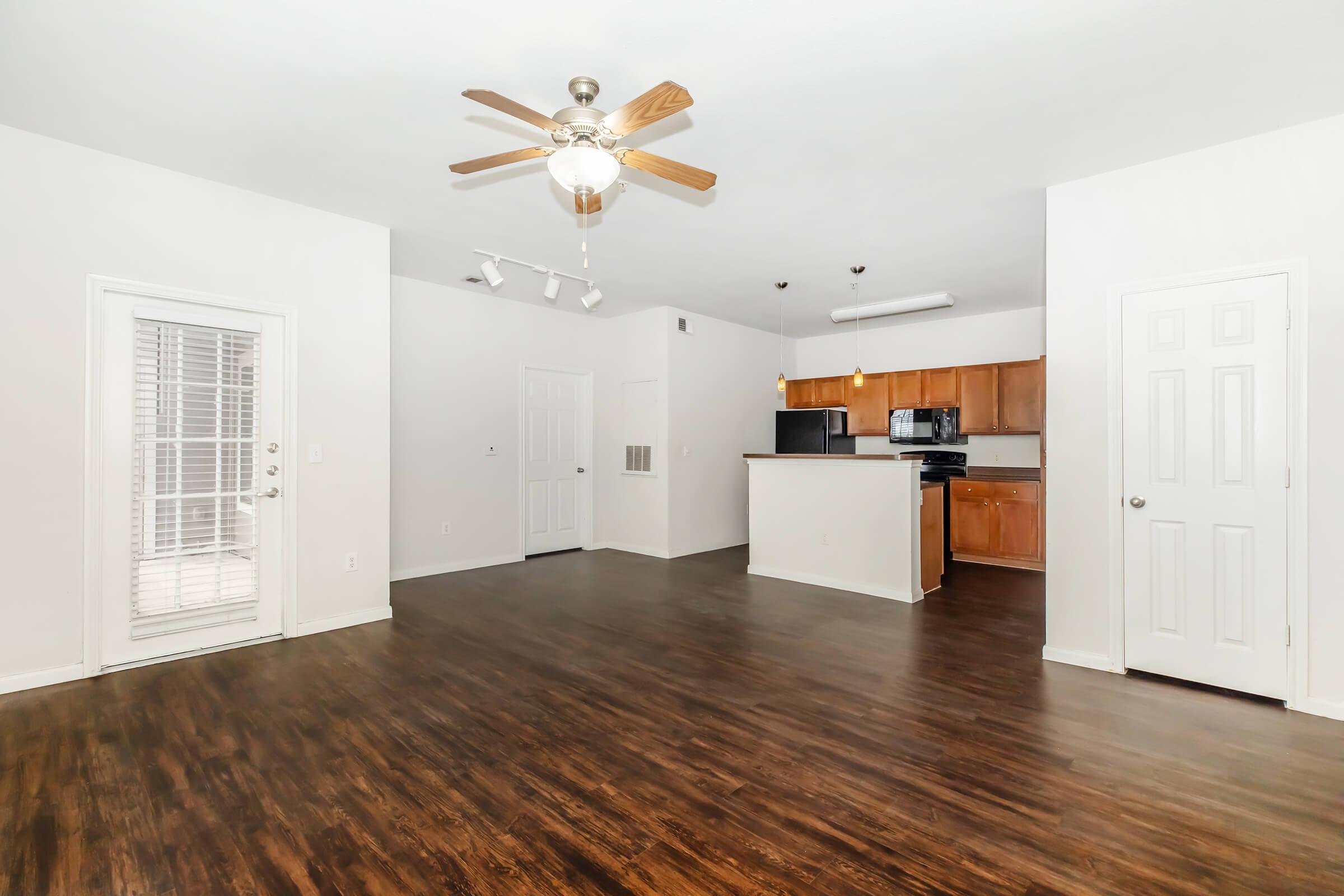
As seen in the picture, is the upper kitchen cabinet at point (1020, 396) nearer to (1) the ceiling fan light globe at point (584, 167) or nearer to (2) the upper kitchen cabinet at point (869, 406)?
(2) the upper kitchen cabinet at point (869, 406)

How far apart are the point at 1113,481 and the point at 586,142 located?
128 inches

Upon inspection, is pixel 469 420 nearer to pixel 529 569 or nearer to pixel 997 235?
pixel 529 569

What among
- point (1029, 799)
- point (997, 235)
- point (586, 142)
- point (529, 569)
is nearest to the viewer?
point (1029, 799)

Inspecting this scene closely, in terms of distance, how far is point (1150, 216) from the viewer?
323 centimetres

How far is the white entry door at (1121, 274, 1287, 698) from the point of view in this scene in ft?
9.62

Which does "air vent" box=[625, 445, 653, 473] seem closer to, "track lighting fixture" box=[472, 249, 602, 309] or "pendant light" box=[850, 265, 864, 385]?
"track lighting fixture" box=[472, 249, 602, 309]

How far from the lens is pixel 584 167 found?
2.36 m

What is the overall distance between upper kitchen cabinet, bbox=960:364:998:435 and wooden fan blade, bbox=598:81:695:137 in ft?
18.2

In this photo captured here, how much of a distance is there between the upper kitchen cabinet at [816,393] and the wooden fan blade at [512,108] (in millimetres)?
5677

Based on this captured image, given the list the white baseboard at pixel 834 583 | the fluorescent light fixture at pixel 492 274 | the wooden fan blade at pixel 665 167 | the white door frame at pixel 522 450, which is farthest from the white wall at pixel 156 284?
the white baseboard at pixel 834 583

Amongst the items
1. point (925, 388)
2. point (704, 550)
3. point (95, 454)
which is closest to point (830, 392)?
point (925, 388)

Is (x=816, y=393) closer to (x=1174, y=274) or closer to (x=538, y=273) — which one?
(x=538, y=273)

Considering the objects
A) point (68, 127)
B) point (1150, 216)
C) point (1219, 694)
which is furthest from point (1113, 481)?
point (68, 127)

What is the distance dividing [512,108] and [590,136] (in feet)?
1.13
